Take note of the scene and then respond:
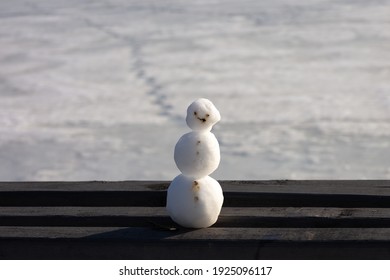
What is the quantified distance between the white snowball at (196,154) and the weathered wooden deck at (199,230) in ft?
0.46

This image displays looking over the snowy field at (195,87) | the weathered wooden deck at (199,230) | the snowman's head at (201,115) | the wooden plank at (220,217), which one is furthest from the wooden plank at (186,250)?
the snowy field at (195,87)

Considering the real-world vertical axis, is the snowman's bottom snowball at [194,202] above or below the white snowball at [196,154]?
below

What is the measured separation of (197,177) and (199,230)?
0.42 ft

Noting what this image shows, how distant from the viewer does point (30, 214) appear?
2363 millimetres

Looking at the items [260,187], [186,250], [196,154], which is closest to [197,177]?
[196,154]

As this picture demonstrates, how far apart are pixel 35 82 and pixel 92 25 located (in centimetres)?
191

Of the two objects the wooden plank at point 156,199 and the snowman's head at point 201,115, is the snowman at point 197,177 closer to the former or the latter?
the snowman's head at point 201,115

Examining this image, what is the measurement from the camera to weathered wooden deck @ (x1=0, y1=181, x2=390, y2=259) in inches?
82.9

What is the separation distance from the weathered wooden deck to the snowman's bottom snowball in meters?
0.03

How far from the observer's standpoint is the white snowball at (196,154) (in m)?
2.21

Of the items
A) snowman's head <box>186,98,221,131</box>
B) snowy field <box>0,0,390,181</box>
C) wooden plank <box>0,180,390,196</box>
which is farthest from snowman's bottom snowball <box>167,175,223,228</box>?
snowy field <box>0,0,390,181</box>

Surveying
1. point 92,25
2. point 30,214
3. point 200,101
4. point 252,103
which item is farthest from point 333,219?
point 92,25

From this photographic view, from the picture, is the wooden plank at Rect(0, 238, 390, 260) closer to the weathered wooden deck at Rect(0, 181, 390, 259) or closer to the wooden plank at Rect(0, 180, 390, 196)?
the weathered wooden deck at Rect(0, 181, 390, 259)

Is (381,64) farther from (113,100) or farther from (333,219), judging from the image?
(333,219)
